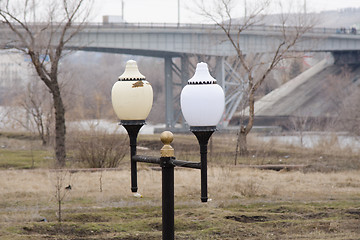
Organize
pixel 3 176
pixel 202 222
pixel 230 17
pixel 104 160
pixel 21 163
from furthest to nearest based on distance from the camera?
pixel 230 17
pixel 21 163
pixel 104 160
pixel 3 176
pixel 202 222

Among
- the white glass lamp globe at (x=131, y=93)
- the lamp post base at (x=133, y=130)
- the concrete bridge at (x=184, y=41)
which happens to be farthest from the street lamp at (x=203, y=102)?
the concrete bridge at (x=184, y=41)

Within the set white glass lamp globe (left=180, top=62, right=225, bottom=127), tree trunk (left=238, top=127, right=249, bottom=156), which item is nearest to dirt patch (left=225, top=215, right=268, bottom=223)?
white glass lamp globe (left=180, top=62, right=225, bottom=127)

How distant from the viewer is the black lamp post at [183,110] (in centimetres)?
432

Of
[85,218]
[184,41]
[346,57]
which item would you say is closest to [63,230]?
[85,218]

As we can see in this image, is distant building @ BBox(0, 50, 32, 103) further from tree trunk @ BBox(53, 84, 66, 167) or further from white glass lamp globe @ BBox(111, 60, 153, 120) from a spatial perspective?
white glass lamp globe @ BBox(111, 60, 153, 120)

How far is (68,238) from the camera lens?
31.7 feet

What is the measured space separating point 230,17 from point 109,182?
1174cm

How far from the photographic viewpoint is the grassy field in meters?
10.2

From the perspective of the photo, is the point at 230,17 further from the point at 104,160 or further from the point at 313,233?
the point at 313,233

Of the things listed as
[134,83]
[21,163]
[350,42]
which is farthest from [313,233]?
[350,42]

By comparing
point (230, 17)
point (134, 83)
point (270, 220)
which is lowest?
point (270, 220)

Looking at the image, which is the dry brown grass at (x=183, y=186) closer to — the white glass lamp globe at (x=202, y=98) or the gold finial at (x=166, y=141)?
the gold finial at (x=166, y=141)

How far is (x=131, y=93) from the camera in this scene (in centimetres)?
485

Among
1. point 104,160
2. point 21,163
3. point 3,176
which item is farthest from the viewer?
point 21,163
